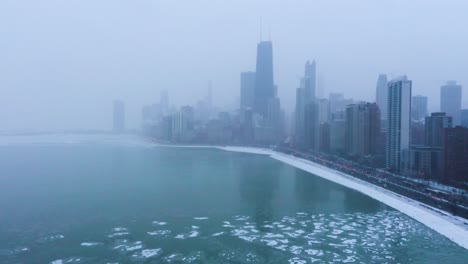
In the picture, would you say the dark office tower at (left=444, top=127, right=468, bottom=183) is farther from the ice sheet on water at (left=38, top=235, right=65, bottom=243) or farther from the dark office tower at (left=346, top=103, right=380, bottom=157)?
the ice sheet on water at (left=38, top=235, right=65, bottom=243)

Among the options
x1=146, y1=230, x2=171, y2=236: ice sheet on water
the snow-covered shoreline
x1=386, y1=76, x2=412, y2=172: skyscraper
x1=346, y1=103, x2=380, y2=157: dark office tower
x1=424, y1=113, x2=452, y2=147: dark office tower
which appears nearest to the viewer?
x1=146, y1=230, x2=171, y2=236: ice sheet on water

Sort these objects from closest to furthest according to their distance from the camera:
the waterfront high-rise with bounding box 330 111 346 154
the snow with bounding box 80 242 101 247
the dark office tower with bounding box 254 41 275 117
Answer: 1. the snow with bounding box 80 242 101 247
2. the waterfront high-rise with bounding box 330 111 346 154
3. the dark office tower with bounding box 254 41 275 117

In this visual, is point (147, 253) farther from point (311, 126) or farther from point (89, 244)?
point (311, 126)

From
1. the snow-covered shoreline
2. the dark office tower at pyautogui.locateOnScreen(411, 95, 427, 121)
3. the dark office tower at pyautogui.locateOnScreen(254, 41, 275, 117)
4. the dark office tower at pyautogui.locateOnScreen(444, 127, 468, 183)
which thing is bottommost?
the snow-covered shoreline

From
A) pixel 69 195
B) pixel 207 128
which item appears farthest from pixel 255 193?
pixel 207 128

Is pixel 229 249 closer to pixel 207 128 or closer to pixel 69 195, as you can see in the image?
pixel 69 195

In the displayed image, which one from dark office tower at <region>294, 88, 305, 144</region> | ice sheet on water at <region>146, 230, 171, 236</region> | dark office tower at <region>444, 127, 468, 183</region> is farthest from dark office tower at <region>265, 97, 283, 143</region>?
ice sheet on water at <region>146, 230, 171, 236</region>

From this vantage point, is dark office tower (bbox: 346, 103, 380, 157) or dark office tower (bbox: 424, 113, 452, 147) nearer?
dark office tower (bbox: 424, 113, 452, 147)
